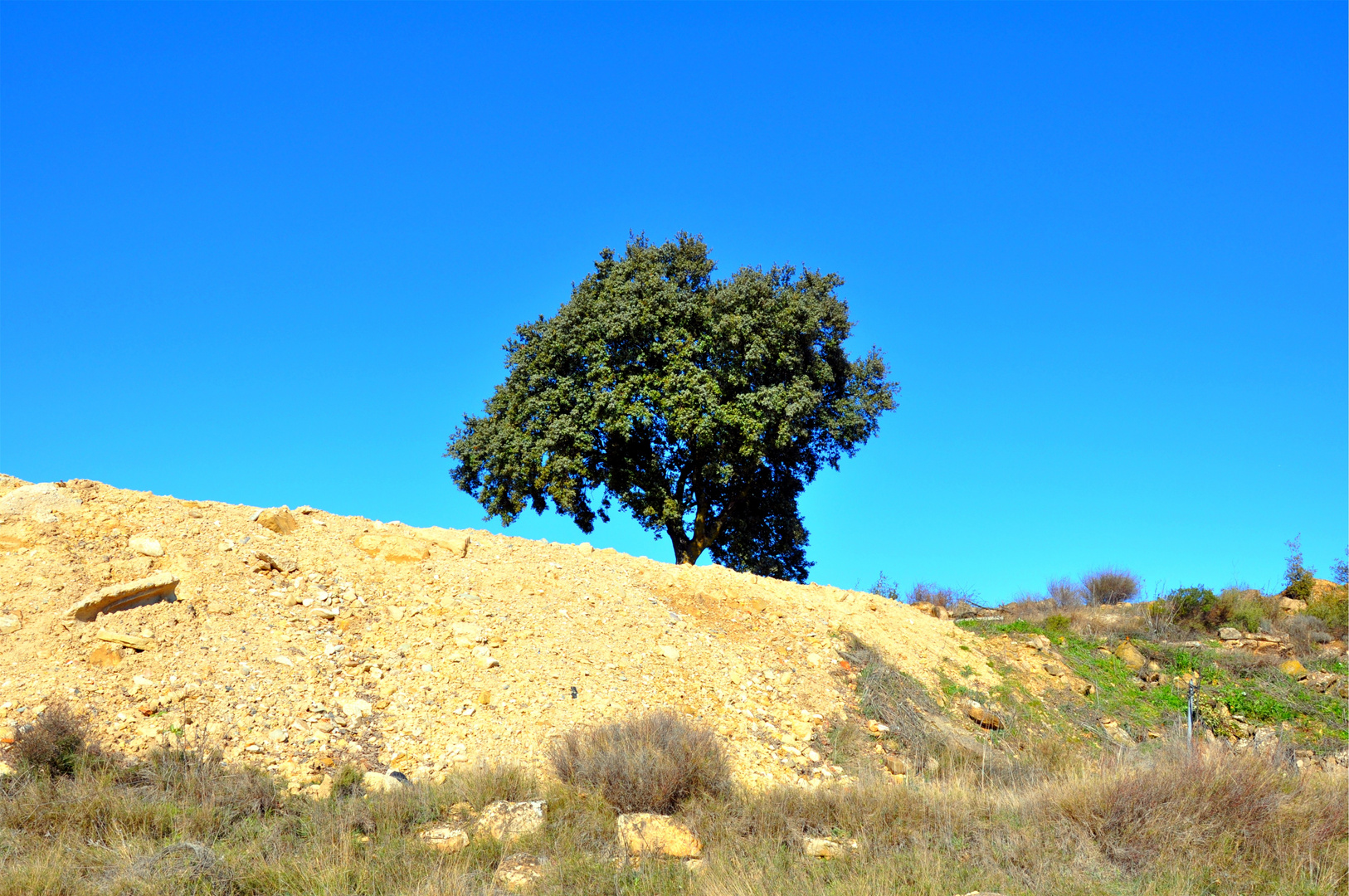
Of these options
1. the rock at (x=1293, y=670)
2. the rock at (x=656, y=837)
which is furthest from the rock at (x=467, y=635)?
the rock at (x=1293, y=670)

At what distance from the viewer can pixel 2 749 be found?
880cm

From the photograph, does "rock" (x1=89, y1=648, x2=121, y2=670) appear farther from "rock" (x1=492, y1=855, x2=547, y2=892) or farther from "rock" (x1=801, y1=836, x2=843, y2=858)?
"rock" (x1=801, y1=836, x2=843, y2=858)

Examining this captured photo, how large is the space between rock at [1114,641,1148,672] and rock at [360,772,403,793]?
13287 millimetres

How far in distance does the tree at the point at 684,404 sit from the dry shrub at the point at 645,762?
11762 millimetres

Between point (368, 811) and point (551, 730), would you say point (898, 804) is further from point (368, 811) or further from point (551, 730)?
point (368, 811)

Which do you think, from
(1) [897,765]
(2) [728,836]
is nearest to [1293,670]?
(1) [897,765]

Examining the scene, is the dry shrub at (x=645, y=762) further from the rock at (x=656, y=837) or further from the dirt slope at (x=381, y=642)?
the dirt slope at (x=381, y=642)

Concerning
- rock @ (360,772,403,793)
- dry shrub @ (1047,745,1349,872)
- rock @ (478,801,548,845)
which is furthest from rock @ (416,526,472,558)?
dry shrub @ (1047,745,1349,872)

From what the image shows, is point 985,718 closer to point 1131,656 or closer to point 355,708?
point 1131,656

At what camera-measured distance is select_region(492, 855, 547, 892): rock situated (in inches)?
283

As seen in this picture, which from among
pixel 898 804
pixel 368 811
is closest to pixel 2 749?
pixel 368 811

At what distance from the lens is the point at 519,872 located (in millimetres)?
7359

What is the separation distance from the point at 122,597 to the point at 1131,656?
1579 cm

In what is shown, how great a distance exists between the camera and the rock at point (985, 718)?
1373 centimetres
